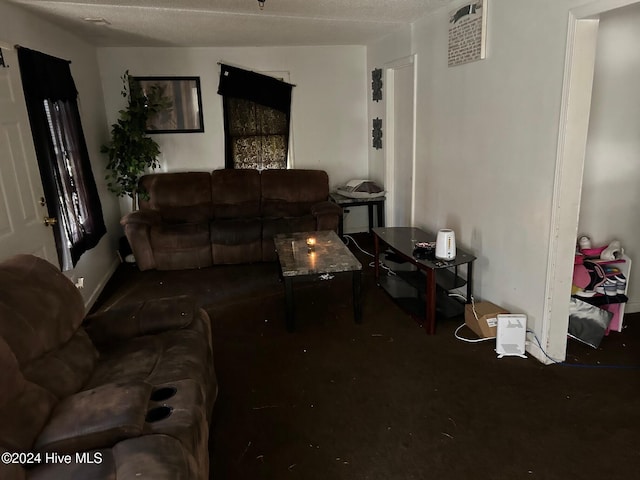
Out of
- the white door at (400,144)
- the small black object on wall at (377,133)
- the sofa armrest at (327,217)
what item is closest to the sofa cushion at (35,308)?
the sofa armrest at (327,217)

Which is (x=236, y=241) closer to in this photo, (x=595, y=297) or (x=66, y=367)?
(x=66, y=367)

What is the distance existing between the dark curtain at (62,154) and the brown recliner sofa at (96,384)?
1202mm

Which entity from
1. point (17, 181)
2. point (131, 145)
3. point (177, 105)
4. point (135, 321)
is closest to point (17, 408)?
point (135, 321)

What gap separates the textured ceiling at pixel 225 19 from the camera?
311 cm

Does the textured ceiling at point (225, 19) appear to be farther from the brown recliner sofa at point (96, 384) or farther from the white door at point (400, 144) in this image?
the brown recliner sofa at point (96, 384)

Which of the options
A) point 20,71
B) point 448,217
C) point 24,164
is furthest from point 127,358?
point 448,217

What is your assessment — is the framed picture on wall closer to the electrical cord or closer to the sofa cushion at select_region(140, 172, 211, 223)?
the sofa cushion at select_region(140, 172, 211, 223)

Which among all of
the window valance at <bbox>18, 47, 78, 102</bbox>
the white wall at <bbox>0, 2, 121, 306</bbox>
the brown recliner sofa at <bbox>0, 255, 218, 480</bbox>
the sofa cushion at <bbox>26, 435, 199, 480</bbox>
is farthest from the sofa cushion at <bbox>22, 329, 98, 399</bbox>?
the window valance at <bbox>18, 47, 78, 102</bbox>

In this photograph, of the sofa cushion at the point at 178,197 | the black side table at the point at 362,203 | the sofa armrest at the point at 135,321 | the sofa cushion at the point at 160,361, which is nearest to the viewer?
the sofa cushion at the point at 160,361

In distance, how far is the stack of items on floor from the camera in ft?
9.18

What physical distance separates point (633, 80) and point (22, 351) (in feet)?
11.6

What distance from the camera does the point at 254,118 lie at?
5.22m

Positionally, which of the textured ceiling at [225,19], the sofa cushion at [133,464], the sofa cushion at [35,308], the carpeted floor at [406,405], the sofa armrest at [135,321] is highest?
the textured ceiling at [225,19]

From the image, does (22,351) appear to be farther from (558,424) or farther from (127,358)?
(558,424)
